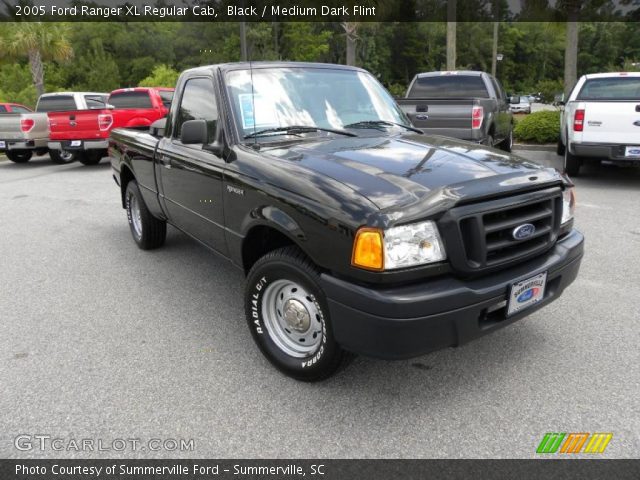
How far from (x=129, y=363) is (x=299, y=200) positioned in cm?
160

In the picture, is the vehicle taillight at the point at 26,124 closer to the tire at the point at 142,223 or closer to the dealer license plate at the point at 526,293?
the tire at the point at 142,223

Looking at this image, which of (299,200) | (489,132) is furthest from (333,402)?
(489,132)

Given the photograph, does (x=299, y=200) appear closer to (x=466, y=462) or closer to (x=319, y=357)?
(x=319, y=357)

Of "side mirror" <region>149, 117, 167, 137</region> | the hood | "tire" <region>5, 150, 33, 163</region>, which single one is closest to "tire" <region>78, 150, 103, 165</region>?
"tire" <region>5, 150, 33, 163</region>

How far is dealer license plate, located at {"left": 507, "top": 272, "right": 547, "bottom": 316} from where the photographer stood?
8.85ft

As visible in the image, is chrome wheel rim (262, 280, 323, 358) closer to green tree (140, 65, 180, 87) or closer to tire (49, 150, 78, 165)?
tire (49, 150, 78, 165)

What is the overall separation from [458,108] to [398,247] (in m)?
6.51

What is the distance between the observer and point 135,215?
19.5ft

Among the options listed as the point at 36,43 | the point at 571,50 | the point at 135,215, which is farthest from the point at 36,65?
the point at 135,215

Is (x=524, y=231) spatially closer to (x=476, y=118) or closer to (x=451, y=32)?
(x=476, y=118)

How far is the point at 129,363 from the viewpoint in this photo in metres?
3.33

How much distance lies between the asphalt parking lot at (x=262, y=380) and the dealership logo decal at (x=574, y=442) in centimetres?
4

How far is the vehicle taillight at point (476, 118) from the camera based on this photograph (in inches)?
322

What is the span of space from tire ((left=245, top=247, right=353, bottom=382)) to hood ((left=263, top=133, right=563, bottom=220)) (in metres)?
0.53
